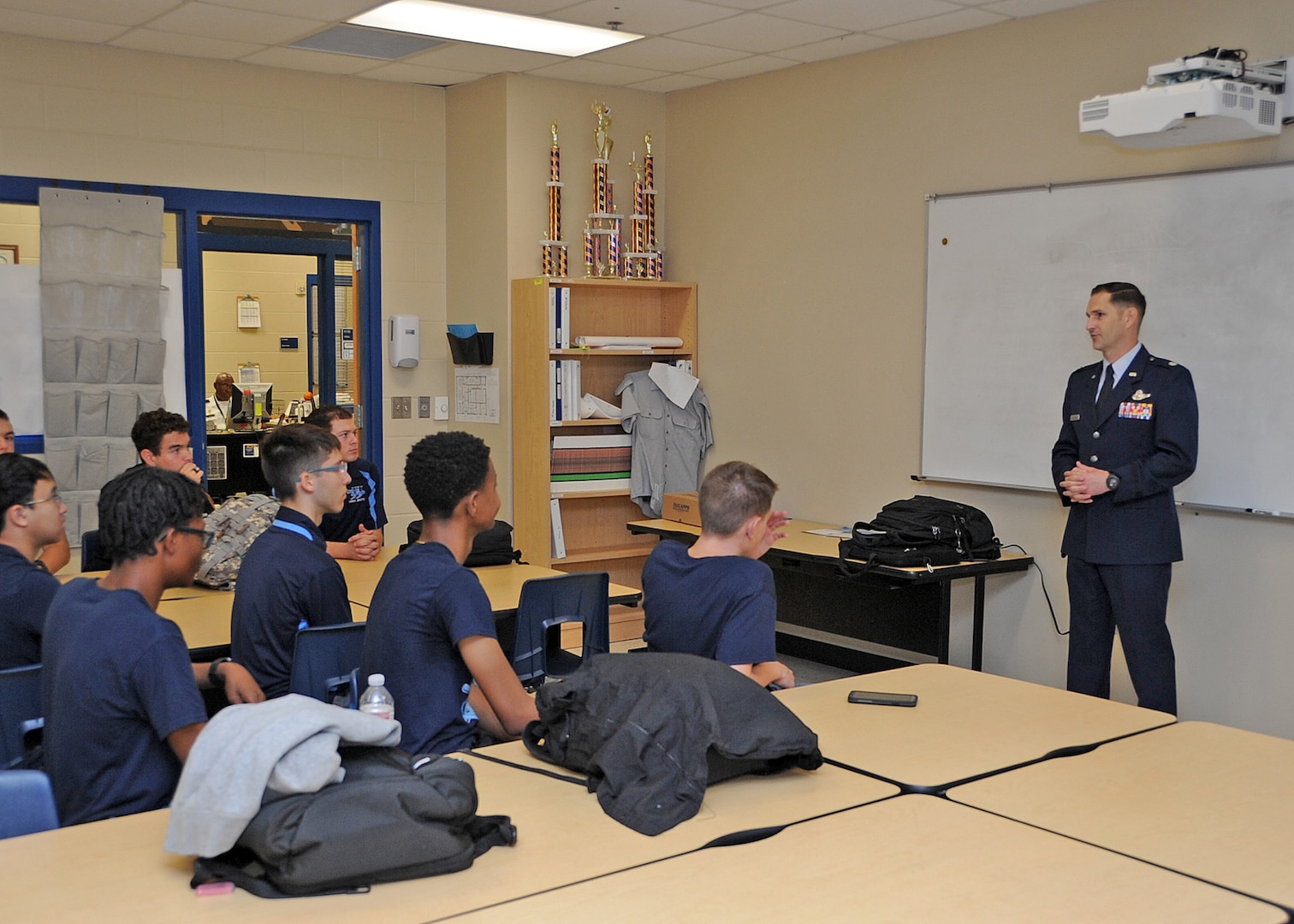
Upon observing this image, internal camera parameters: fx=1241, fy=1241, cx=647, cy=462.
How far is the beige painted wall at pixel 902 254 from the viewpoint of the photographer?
468 centimetres

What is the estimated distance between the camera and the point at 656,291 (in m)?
7.14

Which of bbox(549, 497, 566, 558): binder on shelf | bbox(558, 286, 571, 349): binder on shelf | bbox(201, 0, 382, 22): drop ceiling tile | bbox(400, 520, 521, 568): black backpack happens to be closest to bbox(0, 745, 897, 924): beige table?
bbox(400, 520, 521, 568): black backpack

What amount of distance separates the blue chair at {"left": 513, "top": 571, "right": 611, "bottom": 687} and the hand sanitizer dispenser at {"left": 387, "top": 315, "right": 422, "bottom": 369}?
319cm

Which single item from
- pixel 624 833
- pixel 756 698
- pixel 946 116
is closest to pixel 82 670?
pixel 624 833

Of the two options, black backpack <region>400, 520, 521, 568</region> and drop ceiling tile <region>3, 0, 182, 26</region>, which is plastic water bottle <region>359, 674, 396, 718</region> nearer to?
black backpack <region>400, 520, 521, 568</region>

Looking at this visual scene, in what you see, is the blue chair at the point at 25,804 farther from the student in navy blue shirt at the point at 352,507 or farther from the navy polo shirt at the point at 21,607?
the student in navy blue shirt at the point at 352,507

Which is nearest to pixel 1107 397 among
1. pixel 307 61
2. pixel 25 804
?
Result: pixel 25 804

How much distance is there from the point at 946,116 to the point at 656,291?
2.08m

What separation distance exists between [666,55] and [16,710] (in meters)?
4.50

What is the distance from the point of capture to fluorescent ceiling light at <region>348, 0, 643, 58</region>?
535 centimetres

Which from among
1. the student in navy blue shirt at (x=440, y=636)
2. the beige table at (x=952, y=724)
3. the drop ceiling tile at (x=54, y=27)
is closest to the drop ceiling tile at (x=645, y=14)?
the drop ceiling tile at (x=54, y=27)

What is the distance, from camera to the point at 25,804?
2045 millimetres

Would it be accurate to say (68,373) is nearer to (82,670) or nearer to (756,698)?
(82,670)

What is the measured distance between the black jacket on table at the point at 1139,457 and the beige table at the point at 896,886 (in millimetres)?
2642
